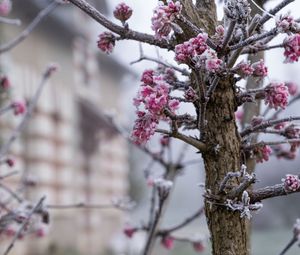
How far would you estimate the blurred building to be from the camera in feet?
24.1

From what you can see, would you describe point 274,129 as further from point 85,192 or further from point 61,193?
point 85,192

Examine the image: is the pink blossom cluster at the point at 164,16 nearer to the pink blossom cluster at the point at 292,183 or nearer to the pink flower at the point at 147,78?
the pink flower at the point at 147,78

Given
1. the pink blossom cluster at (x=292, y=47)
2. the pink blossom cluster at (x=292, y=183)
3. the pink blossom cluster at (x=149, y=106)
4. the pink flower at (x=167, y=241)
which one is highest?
the pink blossom cluster at (x=292, y=47)

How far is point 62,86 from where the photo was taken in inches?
332

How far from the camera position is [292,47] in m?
0.84

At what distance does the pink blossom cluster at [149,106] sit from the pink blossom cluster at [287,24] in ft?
0.56

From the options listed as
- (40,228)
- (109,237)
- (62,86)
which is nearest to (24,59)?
(62,86)

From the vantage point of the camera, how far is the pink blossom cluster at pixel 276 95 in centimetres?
89

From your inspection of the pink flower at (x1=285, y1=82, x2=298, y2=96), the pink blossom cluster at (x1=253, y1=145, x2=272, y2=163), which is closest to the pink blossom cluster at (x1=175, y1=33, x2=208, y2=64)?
the pink blossom cluster at (x1=253, y1=145, x2=272, y2=163)

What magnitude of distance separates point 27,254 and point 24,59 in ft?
7.62

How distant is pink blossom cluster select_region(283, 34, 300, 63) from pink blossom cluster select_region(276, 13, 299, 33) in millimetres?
11

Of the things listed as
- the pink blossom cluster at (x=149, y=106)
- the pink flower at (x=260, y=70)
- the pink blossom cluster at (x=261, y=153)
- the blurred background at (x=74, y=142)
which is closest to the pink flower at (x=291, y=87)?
the pink blossom cluster at (x=261, y=153)

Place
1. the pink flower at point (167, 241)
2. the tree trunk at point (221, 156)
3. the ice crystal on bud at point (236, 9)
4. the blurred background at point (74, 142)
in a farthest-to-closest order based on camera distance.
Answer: the blurred background at point (74, 142) < the pink flower at point (167, 241) < the tree trunk at point (221, 156) < the ice crystal on bud at point (236, 9)

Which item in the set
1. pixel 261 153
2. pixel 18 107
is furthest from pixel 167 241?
pixel 261 153
